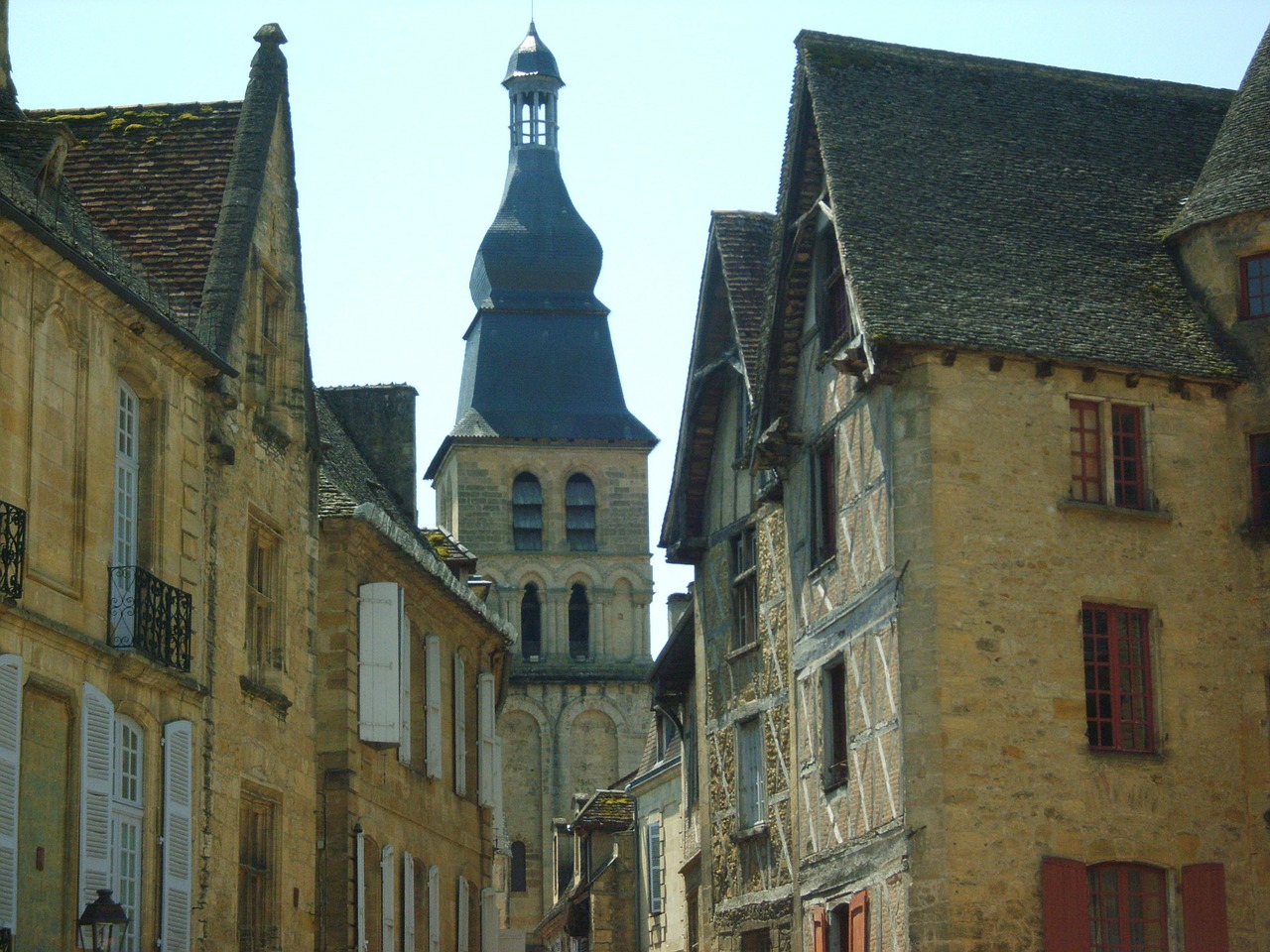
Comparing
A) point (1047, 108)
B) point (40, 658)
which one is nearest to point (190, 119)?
point (40, 658)

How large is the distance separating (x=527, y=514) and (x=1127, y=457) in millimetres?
51313

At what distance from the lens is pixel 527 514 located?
7350 cm

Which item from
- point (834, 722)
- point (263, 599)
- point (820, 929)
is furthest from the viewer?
point (834, 722)

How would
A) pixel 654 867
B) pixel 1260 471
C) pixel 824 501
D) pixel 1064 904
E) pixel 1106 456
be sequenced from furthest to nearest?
1. pixel 654 867
2. pixel 824 501
3. pixel 1260 471
4. pixel 1106 456
5. pixel 1064 904

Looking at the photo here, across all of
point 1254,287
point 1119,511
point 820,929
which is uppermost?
point 1254,287

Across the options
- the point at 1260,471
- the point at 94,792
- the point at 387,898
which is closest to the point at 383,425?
the point at 387,898

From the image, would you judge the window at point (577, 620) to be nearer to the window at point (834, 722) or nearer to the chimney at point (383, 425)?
the chimney at point (383, 425)

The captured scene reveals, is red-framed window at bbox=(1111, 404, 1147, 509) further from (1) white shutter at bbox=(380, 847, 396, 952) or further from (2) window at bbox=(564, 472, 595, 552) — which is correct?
(2) window at bbox=(564, 472, 595, 552)

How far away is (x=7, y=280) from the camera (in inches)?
636

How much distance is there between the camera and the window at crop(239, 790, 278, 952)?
2053 cm

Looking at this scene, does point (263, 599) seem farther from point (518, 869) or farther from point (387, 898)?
point (518, 869)

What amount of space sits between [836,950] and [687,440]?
25.0ft

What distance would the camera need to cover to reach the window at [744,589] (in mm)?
27125

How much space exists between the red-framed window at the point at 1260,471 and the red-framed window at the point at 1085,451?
1.62 metres
